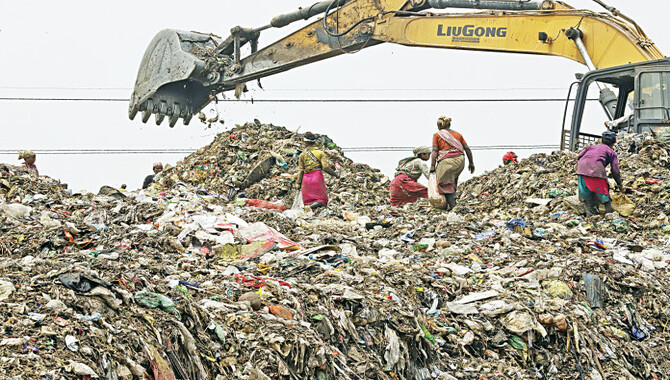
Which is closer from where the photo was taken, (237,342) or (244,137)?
(237,342)

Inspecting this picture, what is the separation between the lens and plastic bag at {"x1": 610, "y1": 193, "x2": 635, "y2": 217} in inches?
361

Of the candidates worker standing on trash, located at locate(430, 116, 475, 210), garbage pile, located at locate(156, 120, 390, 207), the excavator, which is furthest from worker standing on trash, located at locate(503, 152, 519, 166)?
worker standing on trash, located at locate(430, 116, 475, 210)

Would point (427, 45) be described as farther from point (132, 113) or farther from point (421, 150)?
Result: point (132, 113)

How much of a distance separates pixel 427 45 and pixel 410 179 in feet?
7.75

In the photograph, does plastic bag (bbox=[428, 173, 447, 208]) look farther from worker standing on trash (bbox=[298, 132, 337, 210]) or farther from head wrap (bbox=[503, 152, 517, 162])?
head wrap (bbox=[503, 152, 517, 162])

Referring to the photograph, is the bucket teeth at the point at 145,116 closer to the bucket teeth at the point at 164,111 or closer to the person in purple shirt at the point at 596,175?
the bucket teeth at the point at 164,111

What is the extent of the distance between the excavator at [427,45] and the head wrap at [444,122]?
210 centimetres

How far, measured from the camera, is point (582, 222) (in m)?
8.95

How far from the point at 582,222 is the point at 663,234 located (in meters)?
0.85

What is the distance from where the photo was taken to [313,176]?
34.6 ft

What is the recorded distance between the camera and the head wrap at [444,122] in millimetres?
10062

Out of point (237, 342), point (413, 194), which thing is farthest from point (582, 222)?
point (237, 342)

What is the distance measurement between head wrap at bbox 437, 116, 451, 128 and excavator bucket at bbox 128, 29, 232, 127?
5.50 metres

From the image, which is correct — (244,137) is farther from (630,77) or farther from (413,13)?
(630,77)
